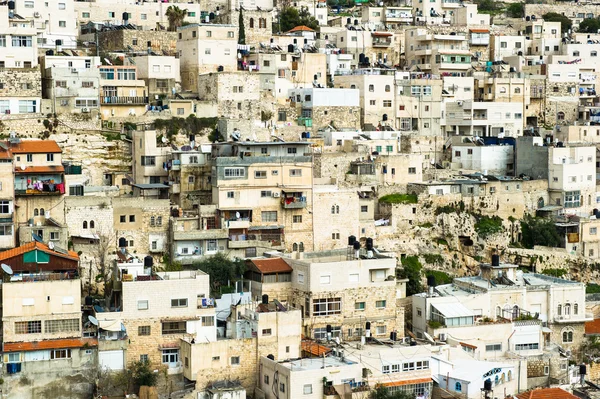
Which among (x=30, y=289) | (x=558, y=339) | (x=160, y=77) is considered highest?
(x=160, y=77)

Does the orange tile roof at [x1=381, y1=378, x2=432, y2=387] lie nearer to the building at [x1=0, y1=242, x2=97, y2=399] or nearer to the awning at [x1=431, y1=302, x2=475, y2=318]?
the awning at [x1=431, y1=302, x2=475, y2=318]

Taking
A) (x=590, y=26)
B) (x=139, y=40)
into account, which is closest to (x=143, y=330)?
(x=139, y=40)

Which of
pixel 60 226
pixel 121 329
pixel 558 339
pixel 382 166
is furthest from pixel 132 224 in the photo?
pixel 558 339

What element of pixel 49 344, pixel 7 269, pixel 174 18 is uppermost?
pixel 174 18

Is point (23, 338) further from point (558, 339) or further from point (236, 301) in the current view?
point (558, 339)

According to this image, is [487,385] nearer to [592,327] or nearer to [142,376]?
[592,327]

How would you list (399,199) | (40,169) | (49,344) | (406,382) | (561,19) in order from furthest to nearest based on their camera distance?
(561,19) < (399,199) < (40,169) < (406,382) < (49,344)

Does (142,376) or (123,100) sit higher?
(123,100)
